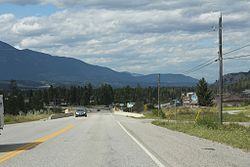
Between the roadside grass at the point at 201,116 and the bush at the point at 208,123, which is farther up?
the bush at the point at 208,123

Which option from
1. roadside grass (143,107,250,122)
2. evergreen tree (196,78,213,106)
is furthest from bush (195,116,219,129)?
evergreen tree (196,78,213,106)

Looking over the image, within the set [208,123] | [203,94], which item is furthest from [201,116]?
[203,94]

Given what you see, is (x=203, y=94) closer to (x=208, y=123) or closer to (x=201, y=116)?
(x=201, y=116)

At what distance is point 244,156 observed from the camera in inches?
600

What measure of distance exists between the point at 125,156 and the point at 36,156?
277 centimetres

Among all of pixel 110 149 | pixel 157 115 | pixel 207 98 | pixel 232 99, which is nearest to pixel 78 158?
pixel 110 149

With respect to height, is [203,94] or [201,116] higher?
[203,94]

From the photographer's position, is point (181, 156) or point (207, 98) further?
point (207, 98)

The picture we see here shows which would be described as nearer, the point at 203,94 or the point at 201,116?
the point at 201,116

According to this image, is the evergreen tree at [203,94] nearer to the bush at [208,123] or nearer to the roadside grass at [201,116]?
the roadside grass at [201,116]

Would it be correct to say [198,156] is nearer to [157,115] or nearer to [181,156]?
[181,156]

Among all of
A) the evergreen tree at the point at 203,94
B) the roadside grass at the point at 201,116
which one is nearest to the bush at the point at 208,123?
the roadside grass at the point at 201,116

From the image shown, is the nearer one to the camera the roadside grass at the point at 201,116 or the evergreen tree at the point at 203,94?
the roadside grass at the point at 201,116

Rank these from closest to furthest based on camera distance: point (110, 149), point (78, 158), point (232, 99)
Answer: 1. point (78, 158)
2. point (110, 149)
3. point (232, 99)
